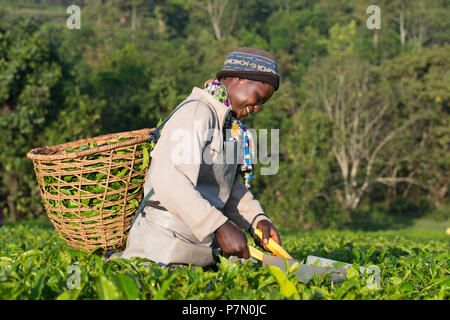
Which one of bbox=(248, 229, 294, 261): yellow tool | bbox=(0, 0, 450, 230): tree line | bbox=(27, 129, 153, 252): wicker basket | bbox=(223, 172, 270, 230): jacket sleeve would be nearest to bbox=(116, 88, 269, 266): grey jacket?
bbox=(27, 129, 153, 252): wicker basket

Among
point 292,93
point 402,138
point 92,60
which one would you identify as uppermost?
point 92,60

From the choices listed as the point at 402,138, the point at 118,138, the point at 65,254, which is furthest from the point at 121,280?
the point at 402,138

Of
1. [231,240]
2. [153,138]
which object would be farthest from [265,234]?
[153,138]

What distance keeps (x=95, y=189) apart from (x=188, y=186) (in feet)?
2.02

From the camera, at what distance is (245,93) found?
294 cm

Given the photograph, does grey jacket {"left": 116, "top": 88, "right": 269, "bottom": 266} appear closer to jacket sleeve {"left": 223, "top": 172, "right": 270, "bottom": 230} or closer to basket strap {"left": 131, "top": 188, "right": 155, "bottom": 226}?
basket strap {"left": 131, "top": 188, "right": 155, "bottom": 226}

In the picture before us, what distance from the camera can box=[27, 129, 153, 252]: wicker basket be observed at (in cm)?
277

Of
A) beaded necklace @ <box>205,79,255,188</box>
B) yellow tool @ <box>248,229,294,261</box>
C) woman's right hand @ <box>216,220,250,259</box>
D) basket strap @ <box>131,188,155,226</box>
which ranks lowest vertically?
yellow tool @ <box>248,229,294,261</box>

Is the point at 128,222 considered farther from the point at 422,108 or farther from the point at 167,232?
A: the point at 422,108

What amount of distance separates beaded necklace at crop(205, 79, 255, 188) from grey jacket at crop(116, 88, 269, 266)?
0.07 metres

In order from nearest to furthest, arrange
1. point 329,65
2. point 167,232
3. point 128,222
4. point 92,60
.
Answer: point 167,232 < point 128,222 < point 329,65 < point 92,60

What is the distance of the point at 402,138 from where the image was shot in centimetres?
2998

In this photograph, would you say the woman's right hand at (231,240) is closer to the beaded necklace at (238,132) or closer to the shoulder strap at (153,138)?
the shoulder strap at (153,138)
